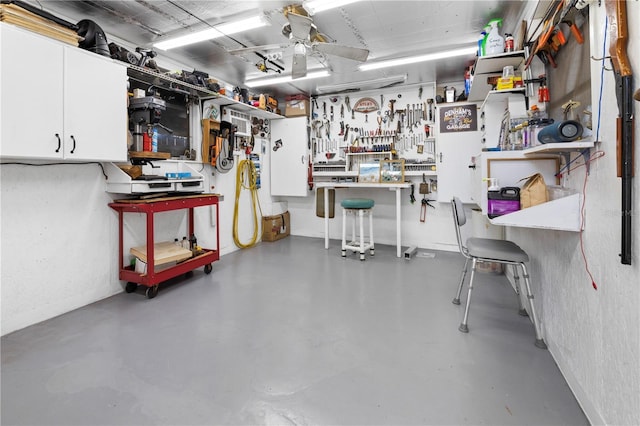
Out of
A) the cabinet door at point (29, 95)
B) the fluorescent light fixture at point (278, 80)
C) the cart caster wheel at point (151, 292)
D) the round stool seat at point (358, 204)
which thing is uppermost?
the fluorescent light fixture at point (278, 80)

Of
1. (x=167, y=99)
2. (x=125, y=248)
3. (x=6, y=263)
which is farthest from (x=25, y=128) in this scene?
(x=167, y=99)

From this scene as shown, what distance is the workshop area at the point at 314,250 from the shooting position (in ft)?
5.03

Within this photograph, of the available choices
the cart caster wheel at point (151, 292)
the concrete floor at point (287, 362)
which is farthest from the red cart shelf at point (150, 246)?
the concrete floor at point (287, 362)

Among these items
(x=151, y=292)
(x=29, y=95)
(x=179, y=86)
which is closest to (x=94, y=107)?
(x=29, y=95)

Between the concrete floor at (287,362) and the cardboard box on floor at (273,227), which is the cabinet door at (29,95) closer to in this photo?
the concrete floor at (287,362)

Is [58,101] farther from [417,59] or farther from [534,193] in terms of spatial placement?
[417,59]

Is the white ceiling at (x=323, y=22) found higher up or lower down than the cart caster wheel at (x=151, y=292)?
higher up

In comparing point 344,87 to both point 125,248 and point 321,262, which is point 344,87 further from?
point 125,248

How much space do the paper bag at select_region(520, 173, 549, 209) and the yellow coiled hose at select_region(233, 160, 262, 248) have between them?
429cm

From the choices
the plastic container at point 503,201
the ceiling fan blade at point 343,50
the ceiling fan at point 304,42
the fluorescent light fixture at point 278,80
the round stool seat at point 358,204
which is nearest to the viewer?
the plastic container at point 503,201

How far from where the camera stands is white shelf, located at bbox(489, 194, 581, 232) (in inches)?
64.7

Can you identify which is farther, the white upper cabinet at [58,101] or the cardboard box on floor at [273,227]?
the cardboard box on floor at [273,227]

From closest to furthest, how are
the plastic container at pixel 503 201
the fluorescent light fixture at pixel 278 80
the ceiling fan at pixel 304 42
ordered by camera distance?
the plastic container at pixel 503 201 < the ceiling fan at pixel 304 42 < the fluorescent light fixture at pixel 278 80

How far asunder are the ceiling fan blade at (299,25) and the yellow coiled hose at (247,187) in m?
2.82
